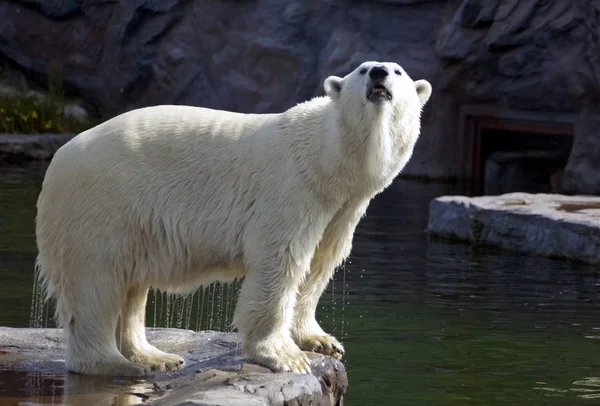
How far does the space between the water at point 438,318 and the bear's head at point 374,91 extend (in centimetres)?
147

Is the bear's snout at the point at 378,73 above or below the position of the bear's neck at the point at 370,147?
above

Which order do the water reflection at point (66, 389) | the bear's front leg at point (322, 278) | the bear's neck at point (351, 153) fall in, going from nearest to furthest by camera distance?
the water reflection at point (66, 389)
the bear's neck at point (351, 153)
the bear's front leg at point (322, 278)

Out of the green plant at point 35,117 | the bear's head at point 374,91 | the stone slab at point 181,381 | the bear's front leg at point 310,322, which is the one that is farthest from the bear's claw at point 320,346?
the green plant at point 35,117

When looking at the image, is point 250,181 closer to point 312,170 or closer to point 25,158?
point 312,170

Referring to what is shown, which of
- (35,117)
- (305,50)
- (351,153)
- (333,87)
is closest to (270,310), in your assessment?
(351,153)

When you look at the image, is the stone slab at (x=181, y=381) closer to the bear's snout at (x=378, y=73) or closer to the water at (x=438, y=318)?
the water at (x=438, y=318)

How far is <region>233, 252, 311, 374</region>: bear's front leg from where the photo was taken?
16.4ft

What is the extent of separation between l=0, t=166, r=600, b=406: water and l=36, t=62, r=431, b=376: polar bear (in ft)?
1.76

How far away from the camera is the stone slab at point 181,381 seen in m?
4.59

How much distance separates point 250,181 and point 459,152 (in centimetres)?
1127

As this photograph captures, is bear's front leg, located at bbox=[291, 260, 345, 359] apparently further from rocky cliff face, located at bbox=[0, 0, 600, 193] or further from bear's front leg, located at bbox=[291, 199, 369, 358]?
rocky cliff face, located at bbox=[0, 0, 600, 193]

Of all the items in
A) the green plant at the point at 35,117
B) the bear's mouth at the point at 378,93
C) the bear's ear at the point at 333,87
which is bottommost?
the bear's mouth at the point at 378,93

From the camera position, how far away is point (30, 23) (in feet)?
65.7

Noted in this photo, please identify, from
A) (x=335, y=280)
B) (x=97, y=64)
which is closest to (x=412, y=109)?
(x=335, y=280)
